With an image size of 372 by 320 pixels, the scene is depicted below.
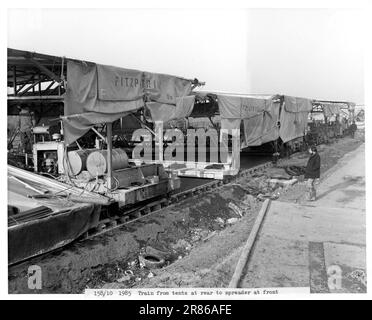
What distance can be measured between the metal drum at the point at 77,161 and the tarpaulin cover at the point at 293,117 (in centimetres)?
1007

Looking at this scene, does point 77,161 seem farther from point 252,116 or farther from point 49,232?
point 252,116

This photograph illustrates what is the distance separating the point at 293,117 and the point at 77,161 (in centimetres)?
1199

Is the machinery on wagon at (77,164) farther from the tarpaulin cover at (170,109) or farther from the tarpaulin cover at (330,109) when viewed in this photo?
the tarpaulin cover at (330,109)

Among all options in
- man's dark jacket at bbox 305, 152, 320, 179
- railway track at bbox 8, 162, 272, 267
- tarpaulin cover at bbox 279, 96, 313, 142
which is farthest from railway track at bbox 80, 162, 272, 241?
tarpaulin cover at bbox 279, 96, 313, 142

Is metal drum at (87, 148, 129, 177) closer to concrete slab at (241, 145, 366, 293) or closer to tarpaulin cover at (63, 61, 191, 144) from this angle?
tarpaulin cover at (63, 61, 191, 144)

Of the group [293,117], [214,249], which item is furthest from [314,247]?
[293,117]

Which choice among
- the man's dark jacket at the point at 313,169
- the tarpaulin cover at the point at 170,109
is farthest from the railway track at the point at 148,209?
the man's dark jacket at the point at 313,169

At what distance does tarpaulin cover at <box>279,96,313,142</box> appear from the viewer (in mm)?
15956

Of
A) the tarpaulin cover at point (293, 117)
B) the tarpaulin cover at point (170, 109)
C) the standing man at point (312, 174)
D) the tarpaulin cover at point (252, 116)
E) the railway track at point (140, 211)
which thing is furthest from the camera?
the tarpaulin cover at point (293, 117)

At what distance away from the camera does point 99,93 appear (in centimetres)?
658

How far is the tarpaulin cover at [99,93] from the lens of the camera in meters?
6.11

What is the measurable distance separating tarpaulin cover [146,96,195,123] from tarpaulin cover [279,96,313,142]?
23.7 feet

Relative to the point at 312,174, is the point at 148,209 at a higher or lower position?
lower
